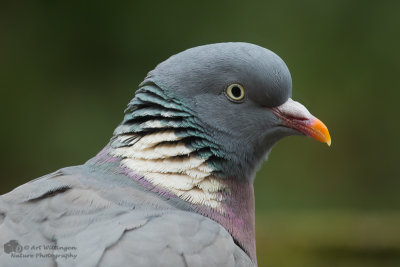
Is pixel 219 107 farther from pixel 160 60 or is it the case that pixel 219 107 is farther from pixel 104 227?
pixel 160 60

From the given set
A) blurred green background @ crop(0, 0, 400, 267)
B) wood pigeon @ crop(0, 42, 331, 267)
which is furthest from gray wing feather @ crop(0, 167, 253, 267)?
blurred green background @ crop(0, 0, 400, 267)

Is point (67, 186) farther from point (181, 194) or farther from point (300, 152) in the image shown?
point (300, 152)

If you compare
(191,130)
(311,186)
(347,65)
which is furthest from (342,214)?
(191,130)

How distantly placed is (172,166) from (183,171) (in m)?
0.06

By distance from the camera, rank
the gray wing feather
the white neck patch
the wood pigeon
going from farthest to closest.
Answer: the white neck patch, the wood pigeon, the gray wing feather

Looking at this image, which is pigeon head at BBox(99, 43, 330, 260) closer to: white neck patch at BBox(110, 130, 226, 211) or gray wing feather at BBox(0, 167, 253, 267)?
white neck patch at BBox(110, 130, 226, 211)

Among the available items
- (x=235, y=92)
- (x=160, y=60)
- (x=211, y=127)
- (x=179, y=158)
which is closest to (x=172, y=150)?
(x=179, y=158)

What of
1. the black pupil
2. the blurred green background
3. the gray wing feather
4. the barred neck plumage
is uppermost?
the black pupil

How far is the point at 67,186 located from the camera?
3.28m

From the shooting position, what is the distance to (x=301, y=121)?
3680 millimetres

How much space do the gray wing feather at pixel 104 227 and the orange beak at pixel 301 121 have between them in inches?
29.7

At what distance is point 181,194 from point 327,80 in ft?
18.6

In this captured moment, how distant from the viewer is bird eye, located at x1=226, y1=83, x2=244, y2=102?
366 centimetres

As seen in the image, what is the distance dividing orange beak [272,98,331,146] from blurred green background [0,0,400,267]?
4673mm
